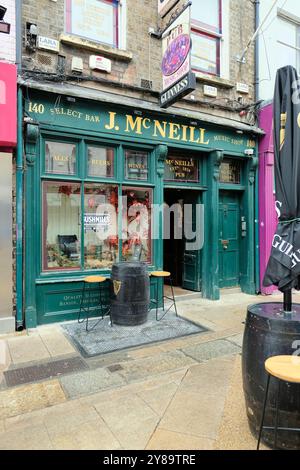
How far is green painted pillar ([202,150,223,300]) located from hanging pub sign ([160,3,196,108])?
1938 millimetres

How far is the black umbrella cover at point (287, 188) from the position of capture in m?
2.95

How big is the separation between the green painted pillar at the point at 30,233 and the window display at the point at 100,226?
1002mm

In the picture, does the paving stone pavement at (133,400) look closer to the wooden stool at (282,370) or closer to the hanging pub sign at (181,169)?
the wooden stool at (282,370)

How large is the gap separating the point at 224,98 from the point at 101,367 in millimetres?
6476

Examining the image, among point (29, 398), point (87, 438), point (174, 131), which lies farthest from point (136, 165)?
point (87, 438)

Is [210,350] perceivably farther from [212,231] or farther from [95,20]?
[95,20]

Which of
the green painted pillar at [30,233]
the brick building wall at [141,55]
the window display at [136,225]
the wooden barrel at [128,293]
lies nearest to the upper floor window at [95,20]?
the brick building wall at [141,55]

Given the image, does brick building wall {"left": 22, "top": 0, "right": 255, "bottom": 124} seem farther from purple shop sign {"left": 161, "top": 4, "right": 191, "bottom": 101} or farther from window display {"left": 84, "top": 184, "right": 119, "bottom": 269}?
window display {"left": 84, "top": 184, "right": 119, "bottom": 269}

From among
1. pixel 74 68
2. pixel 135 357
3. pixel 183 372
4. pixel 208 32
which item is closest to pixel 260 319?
pixel 183 372

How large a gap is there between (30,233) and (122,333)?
225cm

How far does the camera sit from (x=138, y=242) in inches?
275

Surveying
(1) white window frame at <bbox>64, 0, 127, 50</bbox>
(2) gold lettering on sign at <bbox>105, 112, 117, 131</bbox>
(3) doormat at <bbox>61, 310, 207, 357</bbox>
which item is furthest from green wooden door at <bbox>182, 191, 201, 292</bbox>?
(1) white window frame at <bbox>64, 0, 127, 50</bbox>

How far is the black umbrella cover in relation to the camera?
9.66 ft
